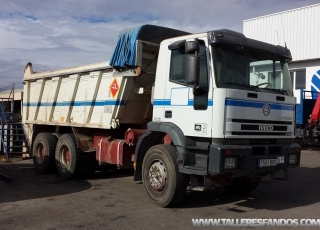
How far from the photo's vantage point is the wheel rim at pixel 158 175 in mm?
7164

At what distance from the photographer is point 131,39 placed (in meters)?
8.38

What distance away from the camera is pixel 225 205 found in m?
7.57

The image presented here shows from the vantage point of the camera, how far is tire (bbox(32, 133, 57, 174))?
11.0 m

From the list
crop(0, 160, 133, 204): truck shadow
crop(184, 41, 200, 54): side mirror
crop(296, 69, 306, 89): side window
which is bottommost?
crop(0, 160, 133, 204): truck shadow

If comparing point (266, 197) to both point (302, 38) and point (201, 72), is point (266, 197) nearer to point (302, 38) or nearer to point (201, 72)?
point (201, 72)

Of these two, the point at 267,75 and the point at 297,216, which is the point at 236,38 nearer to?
the point at 267,75

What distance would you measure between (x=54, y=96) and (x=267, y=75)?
6215mm

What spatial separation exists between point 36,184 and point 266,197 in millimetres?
5177

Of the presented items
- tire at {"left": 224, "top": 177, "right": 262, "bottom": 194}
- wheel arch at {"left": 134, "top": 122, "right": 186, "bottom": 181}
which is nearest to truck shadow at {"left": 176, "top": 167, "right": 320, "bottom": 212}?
tire at {"left": 224, "top": 177, "right": 262, "bottom": 194}

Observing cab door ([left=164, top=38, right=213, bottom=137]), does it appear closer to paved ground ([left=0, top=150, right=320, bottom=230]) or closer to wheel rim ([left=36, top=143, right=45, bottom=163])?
paved ground ([left=0, top=150, right=320, bottom=230])

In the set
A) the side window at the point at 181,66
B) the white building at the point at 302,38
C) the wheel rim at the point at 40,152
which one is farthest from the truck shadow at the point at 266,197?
the white building at the point at 302,38

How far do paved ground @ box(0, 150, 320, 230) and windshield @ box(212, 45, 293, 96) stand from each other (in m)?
2.13

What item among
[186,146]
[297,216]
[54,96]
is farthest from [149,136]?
[54,96]

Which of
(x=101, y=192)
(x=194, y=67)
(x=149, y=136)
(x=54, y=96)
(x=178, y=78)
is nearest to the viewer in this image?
(x=194, y=67)
